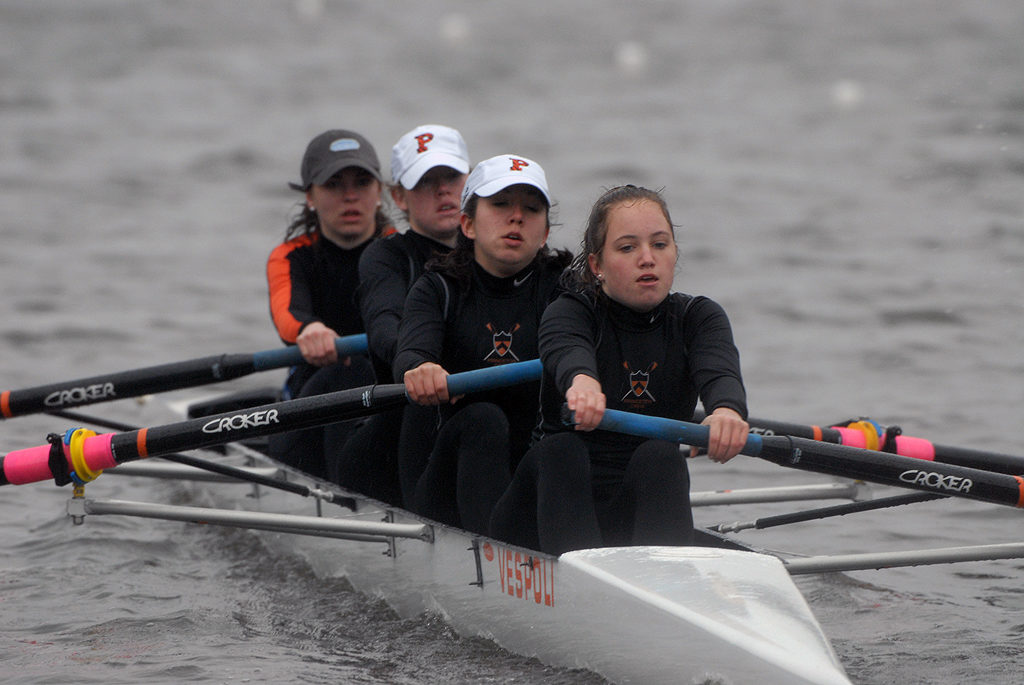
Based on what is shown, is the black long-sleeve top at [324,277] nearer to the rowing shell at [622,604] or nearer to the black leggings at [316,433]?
the black leggings at [316,433]

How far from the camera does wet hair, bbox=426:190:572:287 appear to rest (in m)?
4.67

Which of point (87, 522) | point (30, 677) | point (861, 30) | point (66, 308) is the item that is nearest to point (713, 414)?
point (30, 677)

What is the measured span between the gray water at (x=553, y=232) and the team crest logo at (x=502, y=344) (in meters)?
1.01

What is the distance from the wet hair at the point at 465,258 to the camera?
4672 millimetres

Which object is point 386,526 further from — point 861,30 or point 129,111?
point 861,30

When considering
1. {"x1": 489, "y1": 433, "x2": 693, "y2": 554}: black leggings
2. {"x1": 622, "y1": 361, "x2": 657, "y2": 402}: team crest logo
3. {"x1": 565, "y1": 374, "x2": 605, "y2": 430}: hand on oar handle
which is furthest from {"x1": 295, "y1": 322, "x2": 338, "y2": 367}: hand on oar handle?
{"x1": 565, "y1": 374, "x2": 605, "y2": 430}: hand on oar handle

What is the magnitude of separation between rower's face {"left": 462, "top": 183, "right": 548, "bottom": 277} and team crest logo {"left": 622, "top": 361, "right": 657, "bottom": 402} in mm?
661

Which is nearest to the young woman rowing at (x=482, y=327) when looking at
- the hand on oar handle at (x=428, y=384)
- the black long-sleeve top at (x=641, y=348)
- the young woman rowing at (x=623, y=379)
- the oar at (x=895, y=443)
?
the hand on oar handle at (x=428, y=384)

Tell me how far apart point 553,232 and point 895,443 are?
1023 centimetres

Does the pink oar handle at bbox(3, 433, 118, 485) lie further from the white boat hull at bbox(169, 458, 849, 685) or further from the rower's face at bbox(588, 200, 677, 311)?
the rower's face at bbox(588, 200, 677, 311)

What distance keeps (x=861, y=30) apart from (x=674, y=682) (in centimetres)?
2304

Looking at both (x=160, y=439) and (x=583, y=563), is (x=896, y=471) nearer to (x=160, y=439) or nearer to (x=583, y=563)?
(x=583, y=563)

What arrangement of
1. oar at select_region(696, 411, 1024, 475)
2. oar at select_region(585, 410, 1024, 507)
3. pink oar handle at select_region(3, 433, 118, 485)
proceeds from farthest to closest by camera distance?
oar at select_region(696, 411, 1024, 475) → pink oar handle at select_region(3, 433, 118, 485) → oar at select_region(585, 410, 1024, 507)

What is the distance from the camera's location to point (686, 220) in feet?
52.7
